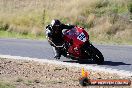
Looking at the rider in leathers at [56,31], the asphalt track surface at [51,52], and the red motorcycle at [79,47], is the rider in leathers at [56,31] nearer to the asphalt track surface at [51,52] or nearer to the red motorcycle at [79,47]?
the red motorcycle at [79,47]

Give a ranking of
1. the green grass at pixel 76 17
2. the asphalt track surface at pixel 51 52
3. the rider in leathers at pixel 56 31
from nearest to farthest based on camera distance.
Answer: the asphalt track surface at pixel 51 52 → the rider in leathers at pixel 56 31 → the green grass at pixel 76 17

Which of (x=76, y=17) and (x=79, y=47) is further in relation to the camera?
(x=76, y=17)

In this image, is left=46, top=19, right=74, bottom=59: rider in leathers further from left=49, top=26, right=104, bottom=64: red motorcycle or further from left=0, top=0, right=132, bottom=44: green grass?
left=0, top=0, right=132, bottom=44: green grass

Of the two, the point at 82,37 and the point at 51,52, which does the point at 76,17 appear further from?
the point at 82,37

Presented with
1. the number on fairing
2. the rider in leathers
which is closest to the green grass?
the rider in leathers

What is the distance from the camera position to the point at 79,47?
17.0m

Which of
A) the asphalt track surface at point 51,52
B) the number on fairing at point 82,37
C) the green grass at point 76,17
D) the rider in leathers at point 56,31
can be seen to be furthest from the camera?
the green grass at point 76,17

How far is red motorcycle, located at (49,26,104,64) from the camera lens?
16.8 m

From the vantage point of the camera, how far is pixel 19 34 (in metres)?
32.7

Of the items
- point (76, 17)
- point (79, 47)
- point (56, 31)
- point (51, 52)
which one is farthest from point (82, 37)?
point (76, 17)

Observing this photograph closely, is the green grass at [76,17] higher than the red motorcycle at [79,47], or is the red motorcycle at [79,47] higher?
the red motorcycle at [79,47]

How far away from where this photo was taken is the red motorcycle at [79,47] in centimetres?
1675

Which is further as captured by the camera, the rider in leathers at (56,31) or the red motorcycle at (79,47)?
the rider in leathers at (56,31)

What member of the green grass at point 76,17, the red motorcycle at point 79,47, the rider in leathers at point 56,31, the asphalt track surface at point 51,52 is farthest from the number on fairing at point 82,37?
the green grass at point 76,17
